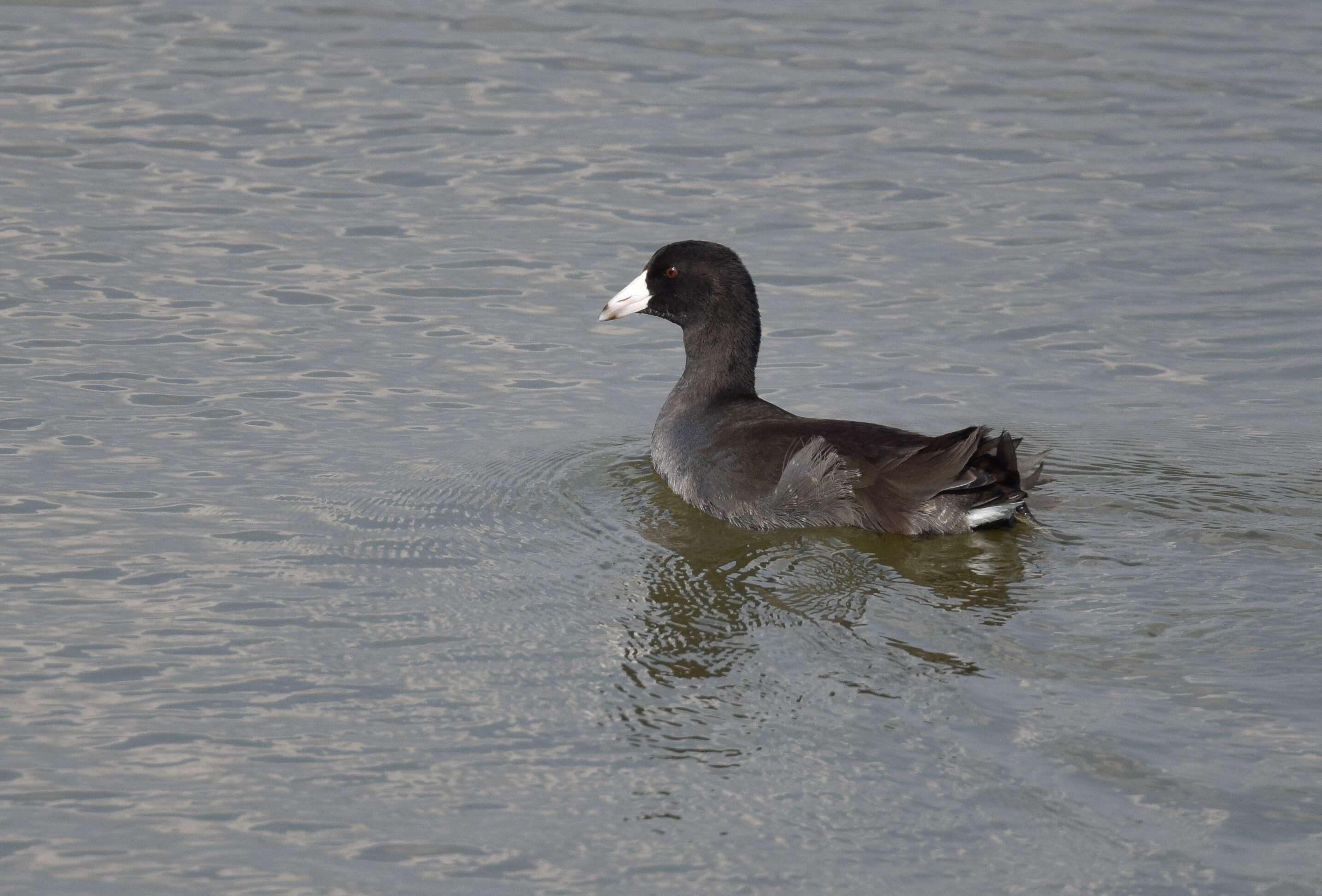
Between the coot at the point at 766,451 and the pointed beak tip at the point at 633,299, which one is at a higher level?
the pointed beak tip at the point at 633,299

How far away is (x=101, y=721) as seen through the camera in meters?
5.12

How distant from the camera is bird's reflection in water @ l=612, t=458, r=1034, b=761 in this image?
5.34 meters

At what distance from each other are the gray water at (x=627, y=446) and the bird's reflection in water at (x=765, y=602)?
26mm

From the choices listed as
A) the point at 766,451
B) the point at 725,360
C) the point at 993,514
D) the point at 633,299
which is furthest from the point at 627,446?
the point at 993,514

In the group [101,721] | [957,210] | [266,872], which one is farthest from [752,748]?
[957,210]

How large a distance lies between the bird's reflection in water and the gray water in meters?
0.03

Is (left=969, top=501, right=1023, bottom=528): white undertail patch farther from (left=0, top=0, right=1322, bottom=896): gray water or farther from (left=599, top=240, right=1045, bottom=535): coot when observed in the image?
(left=0, top=0, right=1322, bottom=896): gray water

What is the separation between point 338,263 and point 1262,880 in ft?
22.9

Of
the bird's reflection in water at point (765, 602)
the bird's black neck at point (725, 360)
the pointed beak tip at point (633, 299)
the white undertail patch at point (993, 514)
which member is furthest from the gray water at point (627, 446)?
the pointed beak tip at point (633, 299)

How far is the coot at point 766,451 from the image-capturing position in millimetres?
6617

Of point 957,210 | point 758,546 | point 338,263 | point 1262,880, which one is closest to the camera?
point 1262,880

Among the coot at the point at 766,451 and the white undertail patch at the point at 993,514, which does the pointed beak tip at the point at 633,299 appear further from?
the white undertail patch at the point at 993,514

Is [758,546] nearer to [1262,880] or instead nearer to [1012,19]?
[1262,880]

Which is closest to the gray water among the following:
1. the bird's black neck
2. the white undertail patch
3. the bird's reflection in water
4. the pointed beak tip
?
the bird's reflection in water
